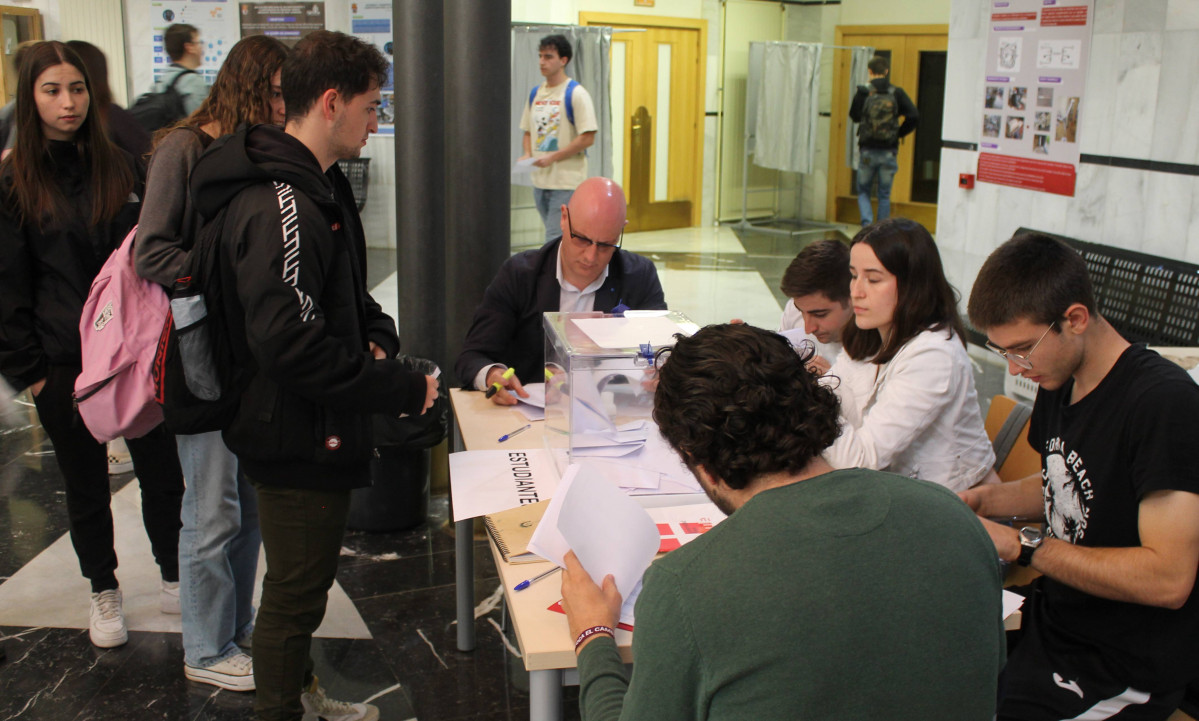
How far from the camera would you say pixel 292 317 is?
1948 millimetres

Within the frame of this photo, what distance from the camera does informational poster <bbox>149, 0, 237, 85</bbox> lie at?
8094 millimetres

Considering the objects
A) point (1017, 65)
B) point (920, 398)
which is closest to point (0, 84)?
point (1017, 65)

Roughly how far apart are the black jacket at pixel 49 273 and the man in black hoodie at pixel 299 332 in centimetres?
90

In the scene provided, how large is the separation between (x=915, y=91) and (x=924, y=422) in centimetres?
987

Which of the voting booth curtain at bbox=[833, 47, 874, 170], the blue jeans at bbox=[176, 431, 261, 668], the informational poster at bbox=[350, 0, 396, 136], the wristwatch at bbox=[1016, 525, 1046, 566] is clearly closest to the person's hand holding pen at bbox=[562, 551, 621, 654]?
the wristwatch at bbox=[1016, 525, 1046, 566]

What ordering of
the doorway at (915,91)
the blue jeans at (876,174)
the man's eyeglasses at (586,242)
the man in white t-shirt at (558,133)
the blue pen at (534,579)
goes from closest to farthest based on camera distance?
1. the blue pen at (534,579)
2. the man's eyeglasses at (586,242)
3. the man in white t-shirt at (558,133)
4. the blue jeans at (876,174)
5. the doorway at (915,91)

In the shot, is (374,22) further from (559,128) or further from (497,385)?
(497,385)

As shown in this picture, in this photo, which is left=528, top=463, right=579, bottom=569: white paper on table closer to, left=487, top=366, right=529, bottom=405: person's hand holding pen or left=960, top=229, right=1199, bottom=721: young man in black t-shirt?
left=960, top=229, right=1199, bottom=721: young man in black t-shirt

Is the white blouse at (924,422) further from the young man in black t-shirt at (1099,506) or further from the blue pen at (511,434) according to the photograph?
the blue pen at (511,434)

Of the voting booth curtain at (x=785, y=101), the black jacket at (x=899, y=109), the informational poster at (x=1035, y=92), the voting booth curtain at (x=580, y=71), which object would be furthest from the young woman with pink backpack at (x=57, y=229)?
the voting booth curtain at (x=785, y=101)

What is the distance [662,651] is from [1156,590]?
40.5 inches

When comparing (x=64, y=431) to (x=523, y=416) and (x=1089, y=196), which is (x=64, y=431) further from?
(x=1089, y=196)

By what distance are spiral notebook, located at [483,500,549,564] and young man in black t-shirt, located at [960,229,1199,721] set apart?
882mm

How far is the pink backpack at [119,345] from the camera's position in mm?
2443
